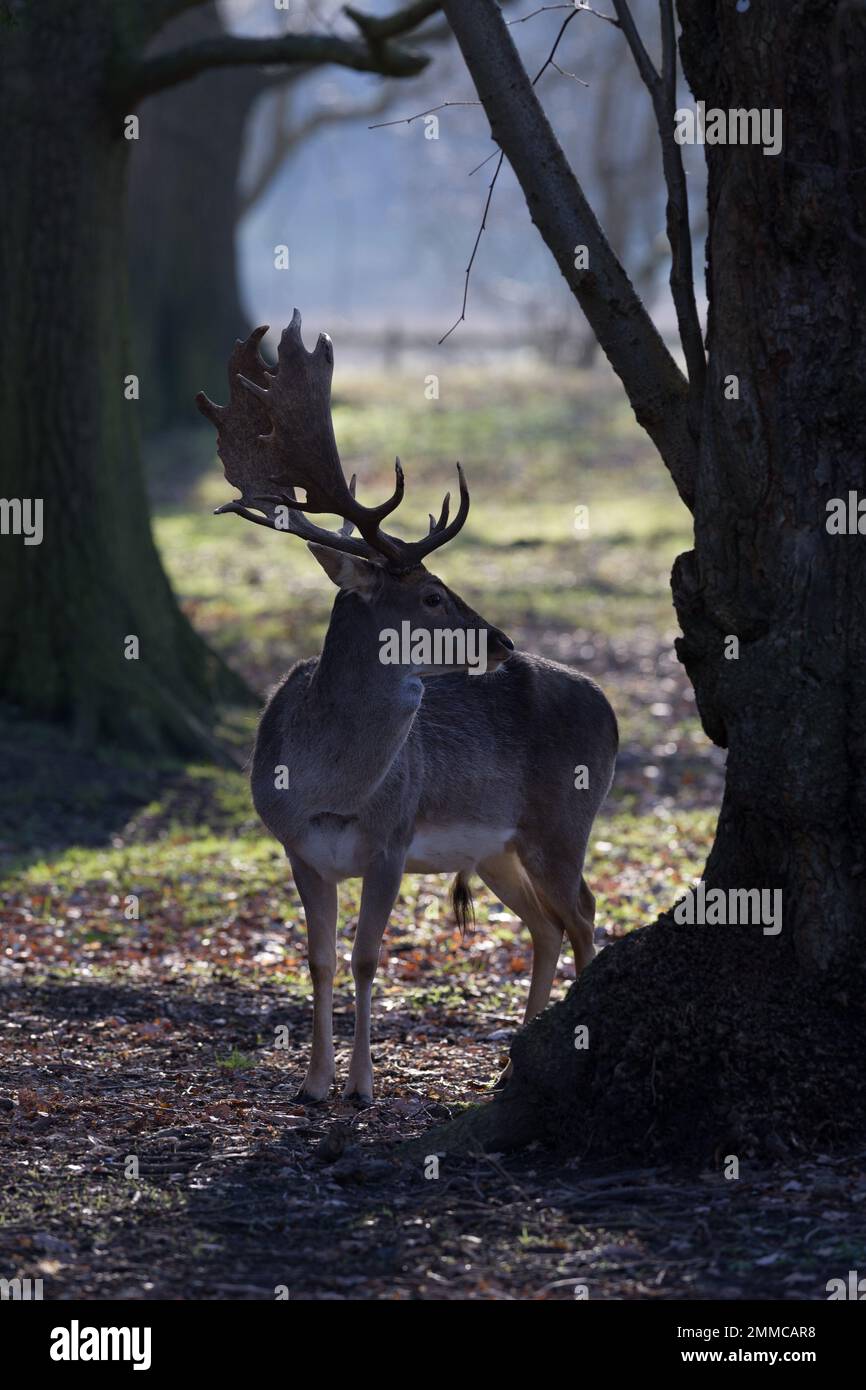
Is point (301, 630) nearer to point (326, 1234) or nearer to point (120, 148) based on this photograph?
point (120, 148)

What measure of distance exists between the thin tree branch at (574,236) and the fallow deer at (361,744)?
2.54 ft

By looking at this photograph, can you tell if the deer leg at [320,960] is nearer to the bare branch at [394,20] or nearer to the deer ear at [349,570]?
the deer ear at [349,570]

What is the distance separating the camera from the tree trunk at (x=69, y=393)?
1145 cm

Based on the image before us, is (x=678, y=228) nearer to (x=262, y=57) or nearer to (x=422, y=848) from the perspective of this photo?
(x=422, y=848)

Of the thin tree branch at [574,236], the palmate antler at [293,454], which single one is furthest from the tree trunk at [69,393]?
the thin tree branch at [574,236]

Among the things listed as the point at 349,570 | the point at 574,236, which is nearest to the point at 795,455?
the point at 574,236

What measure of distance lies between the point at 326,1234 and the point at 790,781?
2.05 metres

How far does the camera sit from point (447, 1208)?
525 centimetres

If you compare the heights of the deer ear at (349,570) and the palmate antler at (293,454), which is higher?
the palmate antler at (293,454)

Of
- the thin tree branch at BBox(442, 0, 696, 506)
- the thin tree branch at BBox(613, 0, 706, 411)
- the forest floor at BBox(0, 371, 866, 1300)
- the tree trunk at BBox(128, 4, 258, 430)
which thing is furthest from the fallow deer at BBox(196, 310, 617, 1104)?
the tree trunk at BBox(128, 4, 258, 430)

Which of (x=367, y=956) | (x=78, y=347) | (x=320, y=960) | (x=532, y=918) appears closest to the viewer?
(x=367, y=956)

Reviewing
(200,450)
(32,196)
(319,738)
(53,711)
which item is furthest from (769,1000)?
(200,450)

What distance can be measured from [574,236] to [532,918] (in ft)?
9.56

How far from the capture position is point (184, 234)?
28.0 m
